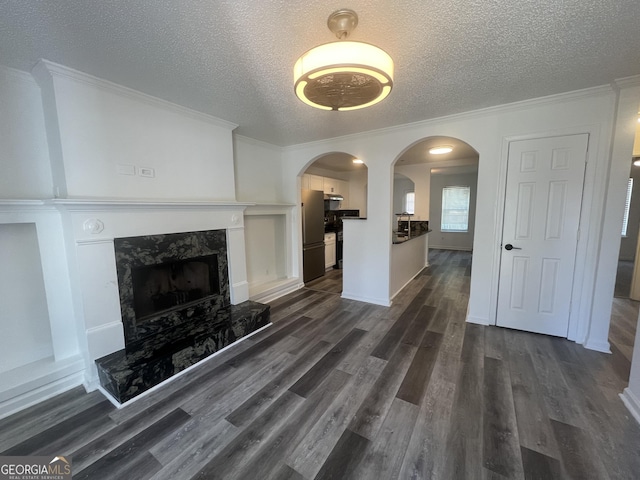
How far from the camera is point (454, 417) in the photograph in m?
1.76

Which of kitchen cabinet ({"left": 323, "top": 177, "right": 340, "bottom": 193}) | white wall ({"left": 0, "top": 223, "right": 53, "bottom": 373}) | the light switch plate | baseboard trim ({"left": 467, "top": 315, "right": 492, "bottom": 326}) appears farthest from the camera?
kitchen cabinet ({"left": 323, "top": 177, "right": 340, "bottom": 193})

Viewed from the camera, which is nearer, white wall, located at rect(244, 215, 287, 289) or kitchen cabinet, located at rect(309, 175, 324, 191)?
white wall, located at rect(244, 215, 287, 289)

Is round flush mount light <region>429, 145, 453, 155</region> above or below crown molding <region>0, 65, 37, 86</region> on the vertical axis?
above

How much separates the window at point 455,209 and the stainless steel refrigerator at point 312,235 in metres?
5.40

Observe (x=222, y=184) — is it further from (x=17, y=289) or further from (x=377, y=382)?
(x=377, y=382)

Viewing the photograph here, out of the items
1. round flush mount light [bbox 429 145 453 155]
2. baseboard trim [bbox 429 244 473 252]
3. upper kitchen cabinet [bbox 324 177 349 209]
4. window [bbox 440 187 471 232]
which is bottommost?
baseboard trim [bbox 429 244 473 252]

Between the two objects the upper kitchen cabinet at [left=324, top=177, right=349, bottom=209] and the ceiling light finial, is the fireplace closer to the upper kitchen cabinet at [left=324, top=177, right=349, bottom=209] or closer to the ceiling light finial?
the ceiling light finial

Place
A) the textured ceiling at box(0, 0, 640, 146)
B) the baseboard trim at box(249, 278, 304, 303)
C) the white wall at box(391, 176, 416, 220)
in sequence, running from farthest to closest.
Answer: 1. the white wall at box(391, 176, 416, 220)
2. the baseboard trim at box(249, 278, 304, 303)
3. the textured ceiling at box(0, 0, 640, 146)

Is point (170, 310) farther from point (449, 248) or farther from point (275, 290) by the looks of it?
point (449, 248)

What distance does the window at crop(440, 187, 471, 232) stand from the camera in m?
8.37

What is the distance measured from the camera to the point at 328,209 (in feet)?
22.2

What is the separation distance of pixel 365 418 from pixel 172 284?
2312 mm

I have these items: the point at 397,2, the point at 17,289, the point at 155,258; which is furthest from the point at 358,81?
the point at 17,289

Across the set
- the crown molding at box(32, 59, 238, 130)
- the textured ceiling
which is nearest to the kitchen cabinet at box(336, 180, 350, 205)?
the crown molding at box(32, 59, 238, 130)
